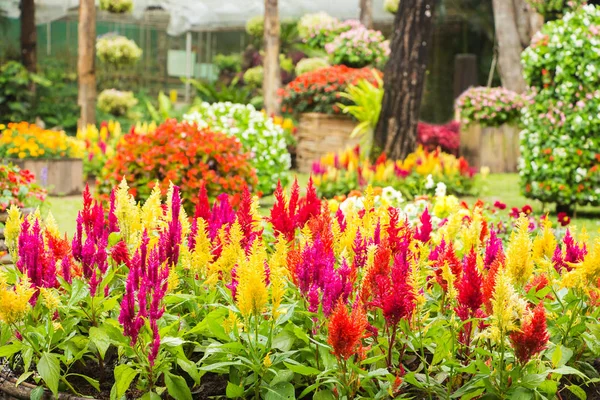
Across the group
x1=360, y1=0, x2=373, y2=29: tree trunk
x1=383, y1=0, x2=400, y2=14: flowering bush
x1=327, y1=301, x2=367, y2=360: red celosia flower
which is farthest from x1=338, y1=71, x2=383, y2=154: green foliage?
x1=327, y1=301, x2=367, y2=360: red celosia flower

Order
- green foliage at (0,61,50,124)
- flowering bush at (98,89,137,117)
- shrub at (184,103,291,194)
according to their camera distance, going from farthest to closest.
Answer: flowering bush at (98,89,137,117)
green foliage at (0,61,50,124)
shrub at (184,103,291,194)

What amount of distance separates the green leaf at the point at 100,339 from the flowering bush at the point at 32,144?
9119mm

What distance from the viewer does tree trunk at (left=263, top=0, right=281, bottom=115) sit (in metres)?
14.9

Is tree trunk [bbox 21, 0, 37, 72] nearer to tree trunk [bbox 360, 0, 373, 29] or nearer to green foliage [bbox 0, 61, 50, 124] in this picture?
green foliage [bbox 0, 61, 50, 124]

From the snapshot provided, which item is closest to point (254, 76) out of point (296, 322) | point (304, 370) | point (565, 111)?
point (565, 111)

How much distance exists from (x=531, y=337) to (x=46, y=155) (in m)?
10.1

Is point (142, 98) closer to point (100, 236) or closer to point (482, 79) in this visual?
point (482, 79)

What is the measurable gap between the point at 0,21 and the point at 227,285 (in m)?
17.7

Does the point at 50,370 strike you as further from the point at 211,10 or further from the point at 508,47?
the point at 211,10

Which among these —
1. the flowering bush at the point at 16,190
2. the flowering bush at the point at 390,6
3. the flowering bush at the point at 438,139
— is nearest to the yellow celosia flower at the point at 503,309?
the flowering bush at the point at 16,190

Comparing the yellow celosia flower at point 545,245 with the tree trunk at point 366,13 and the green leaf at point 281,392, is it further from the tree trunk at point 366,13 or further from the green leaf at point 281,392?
the tree trunk at point 366,13

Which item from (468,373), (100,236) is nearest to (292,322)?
(468,373)

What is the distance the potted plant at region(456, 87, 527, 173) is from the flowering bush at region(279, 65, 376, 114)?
5.95ft

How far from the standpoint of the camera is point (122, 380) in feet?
8.02
